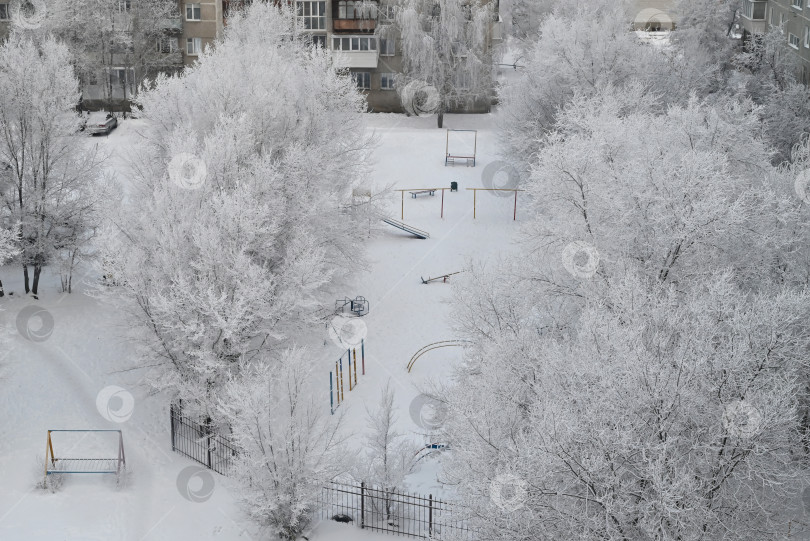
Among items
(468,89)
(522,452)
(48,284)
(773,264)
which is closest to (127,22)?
(468,89)

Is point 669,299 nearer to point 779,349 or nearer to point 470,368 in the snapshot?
point 779,349

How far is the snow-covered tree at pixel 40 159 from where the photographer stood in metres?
32.1

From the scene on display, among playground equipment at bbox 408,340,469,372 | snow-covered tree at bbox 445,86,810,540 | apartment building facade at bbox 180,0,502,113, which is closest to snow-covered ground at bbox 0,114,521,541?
playground equipment at bbox 408,340,469,372

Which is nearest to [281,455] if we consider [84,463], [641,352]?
[84,463]

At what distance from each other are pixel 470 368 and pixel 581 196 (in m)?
5.72

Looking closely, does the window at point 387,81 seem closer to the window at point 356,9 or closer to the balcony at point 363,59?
the balcony at point 363,59

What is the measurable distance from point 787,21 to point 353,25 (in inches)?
902

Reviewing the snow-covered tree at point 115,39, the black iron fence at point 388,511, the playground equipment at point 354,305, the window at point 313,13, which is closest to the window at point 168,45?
the snow-covered tree at point 115,39

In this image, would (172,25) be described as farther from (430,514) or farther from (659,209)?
(430,514)

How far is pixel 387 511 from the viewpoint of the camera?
22625 millimetres

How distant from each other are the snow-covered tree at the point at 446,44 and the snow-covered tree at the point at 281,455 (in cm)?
3267

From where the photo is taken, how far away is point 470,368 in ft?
83.5

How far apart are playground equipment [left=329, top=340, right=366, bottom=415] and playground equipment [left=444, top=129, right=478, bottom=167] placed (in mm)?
19019

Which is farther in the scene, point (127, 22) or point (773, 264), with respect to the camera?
point (127, 22)
